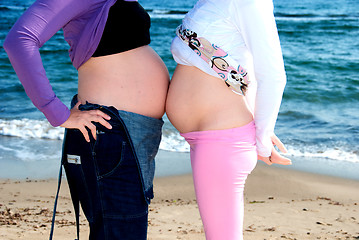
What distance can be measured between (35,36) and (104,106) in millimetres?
383

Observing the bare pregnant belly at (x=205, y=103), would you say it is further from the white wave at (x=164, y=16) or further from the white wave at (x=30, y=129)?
the white wave at (x=164, y=16)

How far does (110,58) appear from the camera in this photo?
2023 mm

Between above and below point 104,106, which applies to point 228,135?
below

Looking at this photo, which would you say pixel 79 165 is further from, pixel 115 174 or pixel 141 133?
pixel 141 133

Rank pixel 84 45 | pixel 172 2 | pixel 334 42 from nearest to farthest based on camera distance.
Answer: pixel 84 45, pixel 334 42, pixel 172 2

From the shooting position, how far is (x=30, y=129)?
695cm

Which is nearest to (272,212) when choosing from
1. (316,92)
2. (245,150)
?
(245,150)

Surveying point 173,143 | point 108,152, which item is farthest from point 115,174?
point 173,143

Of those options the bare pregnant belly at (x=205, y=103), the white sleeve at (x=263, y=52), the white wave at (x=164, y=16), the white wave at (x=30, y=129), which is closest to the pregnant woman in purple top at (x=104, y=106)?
the bare pregnant belly at (x=205, y=103)

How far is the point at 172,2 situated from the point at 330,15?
894cm

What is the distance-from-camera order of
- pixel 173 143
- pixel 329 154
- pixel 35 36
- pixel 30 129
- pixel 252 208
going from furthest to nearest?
pixel 30 129
pixel 173 143
pixel 329 154
pixel 252 208
pixel 35 36

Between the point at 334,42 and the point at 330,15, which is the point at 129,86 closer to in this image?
the point at 334,42

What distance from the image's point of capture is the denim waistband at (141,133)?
6.55 feet

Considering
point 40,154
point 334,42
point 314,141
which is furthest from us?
point 334,42
